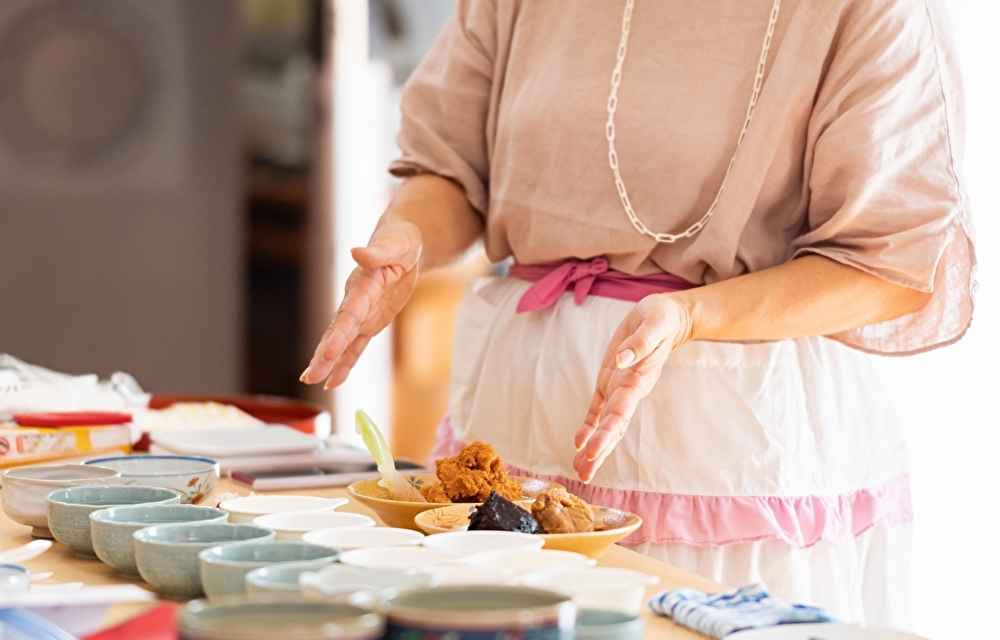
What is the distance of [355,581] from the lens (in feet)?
2.73

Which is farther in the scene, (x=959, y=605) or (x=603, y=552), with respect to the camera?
(x=959, y=605)

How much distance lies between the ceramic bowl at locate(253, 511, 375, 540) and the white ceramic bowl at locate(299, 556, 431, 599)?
0.62 ft

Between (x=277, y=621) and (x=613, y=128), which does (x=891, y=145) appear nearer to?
(x=613, y=128)

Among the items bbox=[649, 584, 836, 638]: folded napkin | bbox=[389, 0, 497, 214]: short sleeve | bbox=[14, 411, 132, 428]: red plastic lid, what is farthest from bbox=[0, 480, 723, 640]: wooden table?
bbox=[389, 0, 497, 214]: short sleeve

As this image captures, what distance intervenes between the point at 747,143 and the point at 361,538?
2.42 feet

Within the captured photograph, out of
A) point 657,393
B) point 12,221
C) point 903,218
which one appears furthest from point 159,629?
point 12,221

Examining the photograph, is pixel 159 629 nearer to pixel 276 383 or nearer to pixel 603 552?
pixel 603 552

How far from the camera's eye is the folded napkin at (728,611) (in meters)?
0.91

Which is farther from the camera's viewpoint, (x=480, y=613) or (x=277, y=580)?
(x=277, y=580)

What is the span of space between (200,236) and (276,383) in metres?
0.53

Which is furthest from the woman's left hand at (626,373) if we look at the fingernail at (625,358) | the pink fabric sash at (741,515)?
the pink fabric sash at (741,515)

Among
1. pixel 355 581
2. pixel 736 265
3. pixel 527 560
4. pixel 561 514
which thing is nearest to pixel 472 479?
pixel 561 514

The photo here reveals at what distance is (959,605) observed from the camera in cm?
210

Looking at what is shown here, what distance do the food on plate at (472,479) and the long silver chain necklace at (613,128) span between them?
433 millimetres
